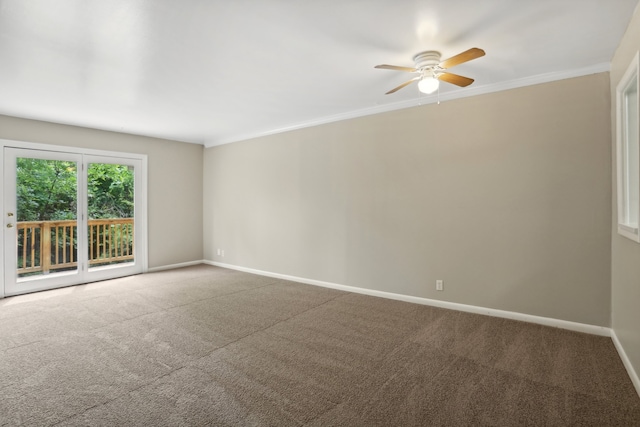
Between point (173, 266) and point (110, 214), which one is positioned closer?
point (110, 214)

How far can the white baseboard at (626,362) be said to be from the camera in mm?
2150

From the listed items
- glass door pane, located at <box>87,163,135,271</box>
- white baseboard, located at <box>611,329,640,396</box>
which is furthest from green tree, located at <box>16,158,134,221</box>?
white baseboard, located at <box>611,329,640,396</box>

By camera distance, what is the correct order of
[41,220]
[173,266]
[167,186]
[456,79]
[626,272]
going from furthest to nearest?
[173,266] → [167,186] → [41,220] → [456,79] → [626,272]

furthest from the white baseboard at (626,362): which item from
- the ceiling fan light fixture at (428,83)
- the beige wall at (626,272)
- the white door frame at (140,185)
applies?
the white door frame at (140,185)

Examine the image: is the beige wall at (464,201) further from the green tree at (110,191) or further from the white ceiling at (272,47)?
the green tree at (110,191)

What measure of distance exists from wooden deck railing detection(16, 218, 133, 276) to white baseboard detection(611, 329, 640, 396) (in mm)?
6625

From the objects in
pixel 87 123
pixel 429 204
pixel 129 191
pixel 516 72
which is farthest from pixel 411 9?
pixel 129 191

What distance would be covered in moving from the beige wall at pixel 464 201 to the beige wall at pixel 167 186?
1.97 metres

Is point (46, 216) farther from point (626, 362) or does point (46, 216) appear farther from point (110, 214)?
point (626, 362)

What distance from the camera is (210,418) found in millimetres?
1903

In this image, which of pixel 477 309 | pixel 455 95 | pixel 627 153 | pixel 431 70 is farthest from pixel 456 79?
pixel 477 309

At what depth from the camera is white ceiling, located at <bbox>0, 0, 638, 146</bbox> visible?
213cm

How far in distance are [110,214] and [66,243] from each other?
2.55 ft

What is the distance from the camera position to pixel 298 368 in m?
2.49
